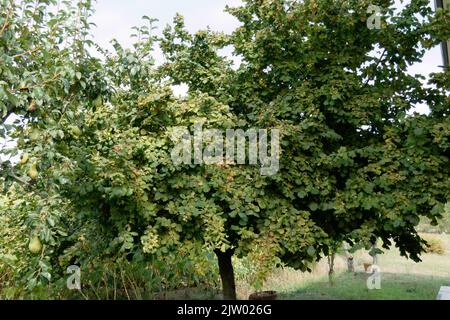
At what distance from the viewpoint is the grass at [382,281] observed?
497 centimetres

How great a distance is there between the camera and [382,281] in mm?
5363

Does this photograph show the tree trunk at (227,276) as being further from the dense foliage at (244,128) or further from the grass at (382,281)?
the grass at (382,281)

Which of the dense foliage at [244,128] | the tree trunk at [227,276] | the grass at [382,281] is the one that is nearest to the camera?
the dense foliage at [244,128]

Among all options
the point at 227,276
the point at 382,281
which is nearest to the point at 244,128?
the point at 227,276

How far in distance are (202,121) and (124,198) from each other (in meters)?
0.77

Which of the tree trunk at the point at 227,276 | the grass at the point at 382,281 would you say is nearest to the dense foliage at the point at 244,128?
the tree trunk at the point at 227,276

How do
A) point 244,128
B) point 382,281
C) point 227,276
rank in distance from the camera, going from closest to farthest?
1. point 244,128
2. point 227,276
3. point 382,281

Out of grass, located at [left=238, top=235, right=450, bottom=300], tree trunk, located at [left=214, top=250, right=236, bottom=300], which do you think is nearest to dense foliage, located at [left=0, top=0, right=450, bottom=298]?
tree trunk, located at [left=214, top=250, right=236, bottom=300]

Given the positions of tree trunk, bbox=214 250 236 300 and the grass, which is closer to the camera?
tree trunk, bbox=214 250 236 300

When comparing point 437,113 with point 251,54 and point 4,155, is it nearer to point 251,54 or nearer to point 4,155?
point 251,54

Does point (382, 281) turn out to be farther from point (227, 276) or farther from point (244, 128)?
point (244, 128)

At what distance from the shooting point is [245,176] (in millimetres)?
3113

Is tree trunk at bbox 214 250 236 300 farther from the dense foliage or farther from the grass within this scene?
the grass

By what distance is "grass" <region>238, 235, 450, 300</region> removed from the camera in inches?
196
